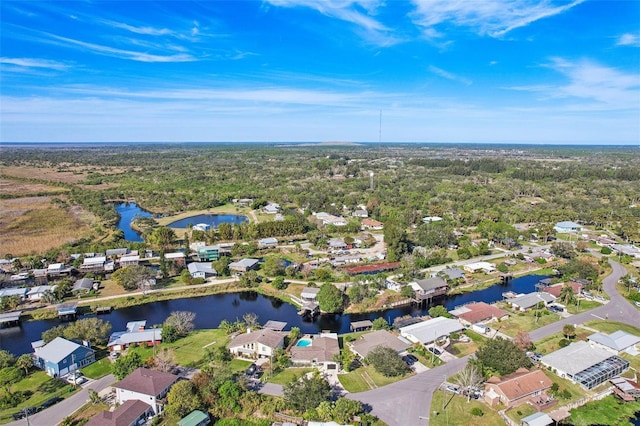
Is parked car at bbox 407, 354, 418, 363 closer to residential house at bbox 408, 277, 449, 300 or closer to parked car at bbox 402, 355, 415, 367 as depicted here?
parked car at bbox 402, 355, 415, 367

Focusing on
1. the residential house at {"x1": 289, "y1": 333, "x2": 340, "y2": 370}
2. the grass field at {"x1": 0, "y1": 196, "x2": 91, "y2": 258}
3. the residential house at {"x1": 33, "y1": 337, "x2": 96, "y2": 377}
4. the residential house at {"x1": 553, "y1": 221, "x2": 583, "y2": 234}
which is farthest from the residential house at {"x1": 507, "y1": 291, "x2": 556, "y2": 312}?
the grass field at {"x1": 0, "y1": 196, "x2": 91, "y2": 258}

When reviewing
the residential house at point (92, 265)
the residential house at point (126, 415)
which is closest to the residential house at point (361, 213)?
the residential house at point (92, 265)

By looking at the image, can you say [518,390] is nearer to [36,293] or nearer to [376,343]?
[376,343]

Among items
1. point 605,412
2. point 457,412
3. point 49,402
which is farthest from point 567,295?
point 49,402

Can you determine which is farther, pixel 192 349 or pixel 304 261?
pixel 304 261

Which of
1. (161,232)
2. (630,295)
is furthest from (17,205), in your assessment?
(630,295)

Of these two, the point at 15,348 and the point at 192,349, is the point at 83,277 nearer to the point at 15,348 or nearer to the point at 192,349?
the point at 15,348

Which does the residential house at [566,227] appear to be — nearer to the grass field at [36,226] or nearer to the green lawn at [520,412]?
the green lawn at [520,412]
